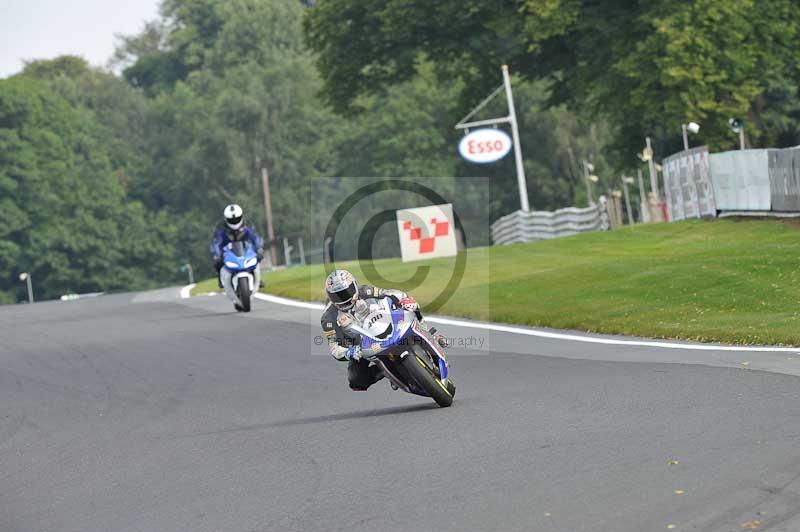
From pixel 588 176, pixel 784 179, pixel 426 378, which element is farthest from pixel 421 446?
pixel 588 176

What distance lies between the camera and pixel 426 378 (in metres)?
12.3

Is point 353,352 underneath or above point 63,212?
underneath

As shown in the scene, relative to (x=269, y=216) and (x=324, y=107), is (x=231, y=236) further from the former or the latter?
(x=269, y=216)

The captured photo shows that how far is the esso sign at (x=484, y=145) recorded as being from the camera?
181 ft

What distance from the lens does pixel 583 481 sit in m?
8.43

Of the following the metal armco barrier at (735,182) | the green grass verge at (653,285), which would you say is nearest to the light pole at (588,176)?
the metal armco barrier at (735,182)

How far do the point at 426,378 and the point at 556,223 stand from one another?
36.1m

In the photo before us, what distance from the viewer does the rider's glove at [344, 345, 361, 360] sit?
1246 centimetres

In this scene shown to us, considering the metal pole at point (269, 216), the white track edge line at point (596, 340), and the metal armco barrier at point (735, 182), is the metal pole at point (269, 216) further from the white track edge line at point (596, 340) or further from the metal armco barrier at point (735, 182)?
the white track edge line at point (596, 340)

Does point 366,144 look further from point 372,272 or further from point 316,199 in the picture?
point 372,272

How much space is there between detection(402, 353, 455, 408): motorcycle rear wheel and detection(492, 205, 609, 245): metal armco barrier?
33.6 meters

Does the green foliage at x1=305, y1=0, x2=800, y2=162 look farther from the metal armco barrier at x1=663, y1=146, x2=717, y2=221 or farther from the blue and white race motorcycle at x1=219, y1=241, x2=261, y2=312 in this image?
the blue and white race motorcycle at x1=219, y1=241, x2=261, y2=312

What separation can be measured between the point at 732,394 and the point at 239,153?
94.8m

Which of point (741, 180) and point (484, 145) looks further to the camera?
point (484, 145)
